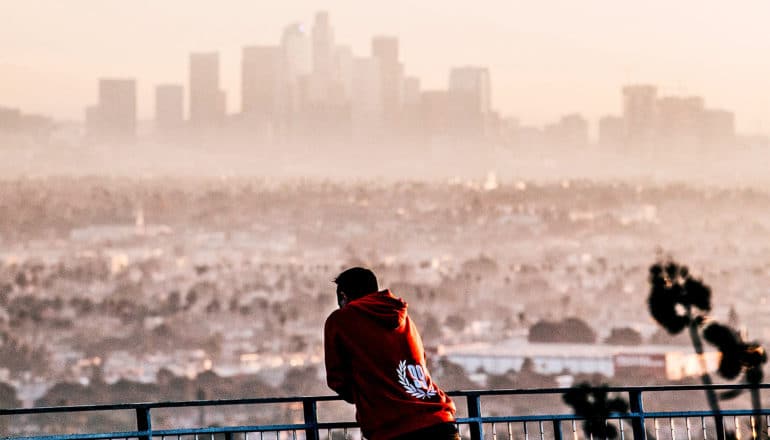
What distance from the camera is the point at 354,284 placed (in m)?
8.93

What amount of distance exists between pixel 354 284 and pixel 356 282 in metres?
0.02

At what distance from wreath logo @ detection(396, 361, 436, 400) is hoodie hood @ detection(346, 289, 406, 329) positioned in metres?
0.23

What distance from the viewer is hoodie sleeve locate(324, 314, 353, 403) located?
8.83 m

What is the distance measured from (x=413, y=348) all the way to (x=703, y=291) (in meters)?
35.9

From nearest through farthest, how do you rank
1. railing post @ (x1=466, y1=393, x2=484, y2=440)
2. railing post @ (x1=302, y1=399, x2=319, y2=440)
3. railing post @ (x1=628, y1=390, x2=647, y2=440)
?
railing post @ (x1=302, y1=399, x2=319, y2=440) → railing post @ (x1=466, y1=393, x2=484, y2=440) → railing post @ (x1=628, y1=390, x2=647, y2=440)

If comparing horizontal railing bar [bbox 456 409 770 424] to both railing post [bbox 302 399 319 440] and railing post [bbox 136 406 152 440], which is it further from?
railing post [bbox 136 406 152 440]

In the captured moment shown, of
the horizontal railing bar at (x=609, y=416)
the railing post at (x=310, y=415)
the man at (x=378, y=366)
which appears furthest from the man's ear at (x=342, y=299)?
the horizontal railing bar at (x=609, y=416)

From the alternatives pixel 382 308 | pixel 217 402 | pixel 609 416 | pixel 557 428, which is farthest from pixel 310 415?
pixel 382 308

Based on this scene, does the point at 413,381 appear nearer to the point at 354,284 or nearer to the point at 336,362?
the point at 336,362

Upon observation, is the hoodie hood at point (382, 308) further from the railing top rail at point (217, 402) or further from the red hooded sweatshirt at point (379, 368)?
the railing top rail at point (217, 402)

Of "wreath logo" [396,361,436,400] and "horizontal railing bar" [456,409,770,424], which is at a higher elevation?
"horizontal railing bar" [456,409,770,424]

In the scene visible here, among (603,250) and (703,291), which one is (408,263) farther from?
(703,291)

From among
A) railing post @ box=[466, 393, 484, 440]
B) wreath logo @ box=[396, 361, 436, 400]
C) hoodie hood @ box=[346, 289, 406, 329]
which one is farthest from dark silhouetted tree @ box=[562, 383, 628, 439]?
hoodie hood @ box=[346, 289, 406, 329]

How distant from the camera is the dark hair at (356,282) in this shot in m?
8.91
